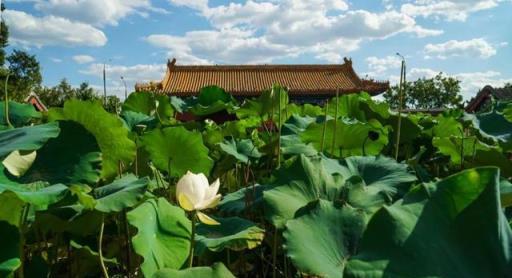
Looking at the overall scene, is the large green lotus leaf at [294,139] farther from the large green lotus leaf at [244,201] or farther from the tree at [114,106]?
the tree at [114,106]

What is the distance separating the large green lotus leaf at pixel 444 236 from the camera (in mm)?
461

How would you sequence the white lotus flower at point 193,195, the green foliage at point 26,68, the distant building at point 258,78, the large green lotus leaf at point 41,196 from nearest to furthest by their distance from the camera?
the large green lotus leaf at point 41,196, the white lotus flower at point 193,195, the distant building at point 258,78, the green foliage at point 26,68

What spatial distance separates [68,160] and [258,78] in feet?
63.7

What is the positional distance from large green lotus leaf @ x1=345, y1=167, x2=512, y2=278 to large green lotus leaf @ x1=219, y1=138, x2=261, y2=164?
78 cm

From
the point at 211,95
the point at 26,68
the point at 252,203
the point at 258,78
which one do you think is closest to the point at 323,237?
the point at 252,203

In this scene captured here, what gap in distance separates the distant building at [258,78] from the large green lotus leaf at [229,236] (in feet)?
54.9

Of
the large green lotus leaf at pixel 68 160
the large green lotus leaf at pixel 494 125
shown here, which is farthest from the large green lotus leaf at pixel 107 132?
the large green lotus leaf at pixel 494 125

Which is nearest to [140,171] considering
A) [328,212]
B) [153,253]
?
[153,253]

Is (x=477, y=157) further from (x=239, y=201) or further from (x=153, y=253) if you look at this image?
(x=153, y=253)

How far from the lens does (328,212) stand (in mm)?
697

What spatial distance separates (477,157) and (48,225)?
3.14ft

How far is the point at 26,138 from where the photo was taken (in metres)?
0.73

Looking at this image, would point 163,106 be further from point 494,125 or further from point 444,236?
point 444,236

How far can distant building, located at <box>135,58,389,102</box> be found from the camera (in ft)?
60.3
